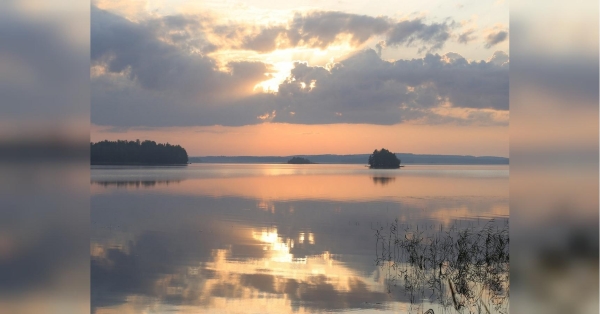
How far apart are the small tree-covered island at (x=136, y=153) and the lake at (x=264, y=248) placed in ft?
23.1

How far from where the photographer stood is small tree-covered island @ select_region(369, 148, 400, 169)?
32.2 meters

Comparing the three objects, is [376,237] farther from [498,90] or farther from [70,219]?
[498,90]

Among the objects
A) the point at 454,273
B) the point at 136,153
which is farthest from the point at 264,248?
the point at 136,153

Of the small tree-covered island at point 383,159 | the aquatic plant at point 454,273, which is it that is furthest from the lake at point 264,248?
the small tree-covered island at point 383,159

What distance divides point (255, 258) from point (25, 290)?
236 inches

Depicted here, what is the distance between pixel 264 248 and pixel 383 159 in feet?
81.4

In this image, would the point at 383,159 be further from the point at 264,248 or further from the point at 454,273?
the point at 454,273

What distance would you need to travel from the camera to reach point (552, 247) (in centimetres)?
157

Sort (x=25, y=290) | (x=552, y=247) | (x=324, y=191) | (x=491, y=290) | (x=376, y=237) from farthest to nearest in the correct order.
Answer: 1. (x=324, y=191)
2. (x=376, y=237)
3. (x=491, y=290)
4. (x=25, y=290)
5. (x=552, y=247)

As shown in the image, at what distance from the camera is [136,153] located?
27.7 meters

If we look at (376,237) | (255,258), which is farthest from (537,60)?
(376,237)

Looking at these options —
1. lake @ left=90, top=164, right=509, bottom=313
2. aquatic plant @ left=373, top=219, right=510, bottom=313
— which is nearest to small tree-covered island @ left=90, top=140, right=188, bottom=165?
lake @ left=90, top=164, right=509, bottom=313

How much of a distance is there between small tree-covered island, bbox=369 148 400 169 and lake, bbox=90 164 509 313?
586 inches

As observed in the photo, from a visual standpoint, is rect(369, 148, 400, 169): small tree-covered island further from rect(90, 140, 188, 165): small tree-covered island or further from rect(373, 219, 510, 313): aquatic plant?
rect(373, 219, 510, 313): aquatic plant
